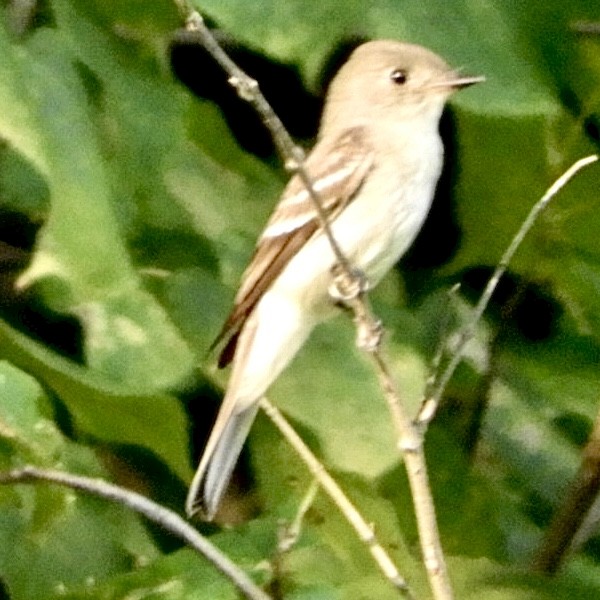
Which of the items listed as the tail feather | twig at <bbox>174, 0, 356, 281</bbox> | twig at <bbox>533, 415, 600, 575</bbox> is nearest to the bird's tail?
the tail feather

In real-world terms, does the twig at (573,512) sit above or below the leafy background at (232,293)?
below

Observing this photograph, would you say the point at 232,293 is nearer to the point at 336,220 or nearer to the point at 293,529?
the point at 336,220

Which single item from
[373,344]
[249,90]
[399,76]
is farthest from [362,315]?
[399,76]

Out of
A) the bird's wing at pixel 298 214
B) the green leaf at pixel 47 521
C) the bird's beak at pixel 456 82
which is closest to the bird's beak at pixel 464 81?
the bird's beak at pixel 456 82

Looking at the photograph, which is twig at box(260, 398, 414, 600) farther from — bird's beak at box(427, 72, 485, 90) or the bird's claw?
bird's beak at box(427, 72, 485, 90)

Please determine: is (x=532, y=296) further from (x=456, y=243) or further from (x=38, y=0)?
(x=38, y=0)

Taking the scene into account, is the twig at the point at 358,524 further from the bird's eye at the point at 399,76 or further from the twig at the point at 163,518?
the bird's eye at the point at 399,76
